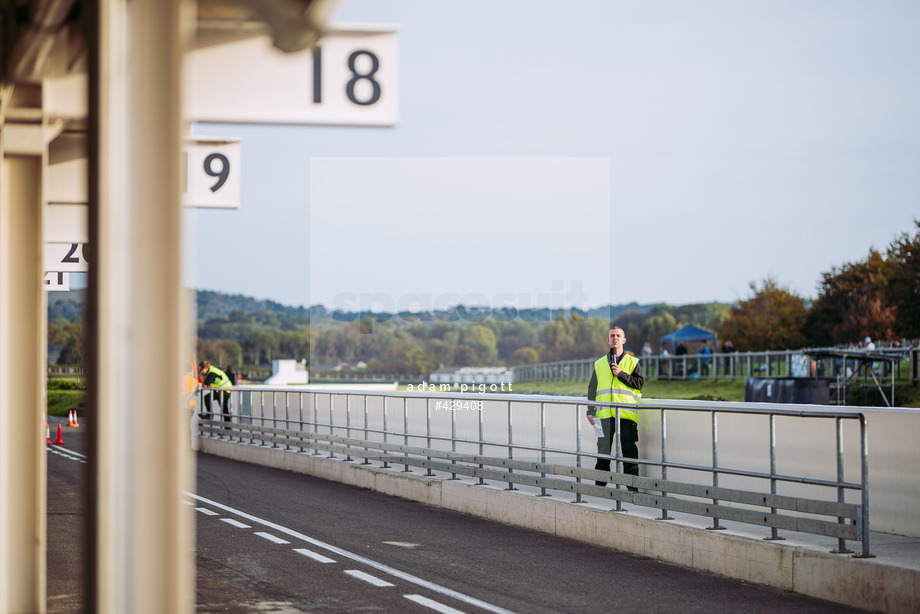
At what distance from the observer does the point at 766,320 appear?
9525 centimetres

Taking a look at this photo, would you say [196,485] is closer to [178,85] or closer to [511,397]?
[511,397]

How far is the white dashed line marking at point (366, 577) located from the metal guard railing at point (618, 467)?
302 cm

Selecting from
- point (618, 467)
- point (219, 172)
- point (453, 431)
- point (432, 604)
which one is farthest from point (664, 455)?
point (453, 431)

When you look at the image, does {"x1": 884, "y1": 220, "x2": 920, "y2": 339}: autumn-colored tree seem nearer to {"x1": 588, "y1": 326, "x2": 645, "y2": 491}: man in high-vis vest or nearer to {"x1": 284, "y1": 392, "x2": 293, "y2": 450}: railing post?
{"x1": 284, "y1": 392, "x2": 293, "y2": 450}: railing post

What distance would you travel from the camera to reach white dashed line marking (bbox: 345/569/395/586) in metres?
10.1

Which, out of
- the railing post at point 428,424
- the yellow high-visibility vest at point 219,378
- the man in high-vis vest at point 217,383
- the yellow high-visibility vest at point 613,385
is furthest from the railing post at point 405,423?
the yellow high-visibility vest at point 219,378

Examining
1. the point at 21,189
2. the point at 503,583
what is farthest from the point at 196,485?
the point at 21,189

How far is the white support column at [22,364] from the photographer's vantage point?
24.5ft

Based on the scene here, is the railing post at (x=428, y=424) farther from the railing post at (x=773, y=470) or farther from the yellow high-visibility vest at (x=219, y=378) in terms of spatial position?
the yellow high-visibility vest at (x=219, y=378)

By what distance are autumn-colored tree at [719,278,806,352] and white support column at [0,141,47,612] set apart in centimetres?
8391

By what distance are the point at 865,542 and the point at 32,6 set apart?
22.6 feet

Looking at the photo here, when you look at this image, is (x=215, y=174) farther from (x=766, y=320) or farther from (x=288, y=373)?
(x=766, y=320)

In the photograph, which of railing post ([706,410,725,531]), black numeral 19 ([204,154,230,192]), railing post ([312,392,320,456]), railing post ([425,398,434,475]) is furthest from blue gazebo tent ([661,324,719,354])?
black numeral 19 ([204,154,230,192])

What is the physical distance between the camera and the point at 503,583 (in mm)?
10148
